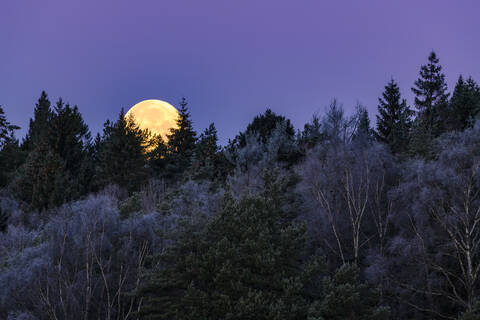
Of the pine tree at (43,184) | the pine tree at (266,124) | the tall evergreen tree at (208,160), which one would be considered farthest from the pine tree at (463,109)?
the pine tree at (43,184)

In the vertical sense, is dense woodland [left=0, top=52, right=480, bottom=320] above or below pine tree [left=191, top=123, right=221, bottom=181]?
below

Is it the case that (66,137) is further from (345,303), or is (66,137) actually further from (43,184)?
(345,303)

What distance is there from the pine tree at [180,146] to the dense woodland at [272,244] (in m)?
10.4

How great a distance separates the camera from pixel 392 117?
48406 millimetres

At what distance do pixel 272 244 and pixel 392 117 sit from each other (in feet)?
Answer: 128

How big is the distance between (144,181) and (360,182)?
74.0 feet

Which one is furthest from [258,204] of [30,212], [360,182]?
[30,212]

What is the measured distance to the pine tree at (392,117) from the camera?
147 ft

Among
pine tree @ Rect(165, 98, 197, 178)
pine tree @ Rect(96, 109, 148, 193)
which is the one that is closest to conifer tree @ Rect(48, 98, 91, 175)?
pine tree @ Rect(96, 109, 148, 193)

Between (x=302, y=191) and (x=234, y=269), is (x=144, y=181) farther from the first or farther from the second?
(x=234, y=269)

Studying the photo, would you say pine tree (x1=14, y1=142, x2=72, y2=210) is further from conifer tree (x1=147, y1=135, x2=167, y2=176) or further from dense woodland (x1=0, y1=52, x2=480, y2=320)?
conifer tree (x1=147, y1=135, x2=167, y2=176)

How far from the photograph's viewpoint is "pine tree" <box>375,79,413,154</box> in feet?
147

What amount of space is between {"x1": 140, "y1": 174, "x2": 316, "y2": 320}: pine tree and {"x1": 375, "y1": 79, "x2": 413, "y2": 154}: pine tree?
3241cm

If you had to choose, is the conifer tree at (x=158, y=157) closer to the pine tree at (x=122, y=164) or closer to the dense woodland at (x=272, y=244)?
the pine tree at (x=122, y=164)
